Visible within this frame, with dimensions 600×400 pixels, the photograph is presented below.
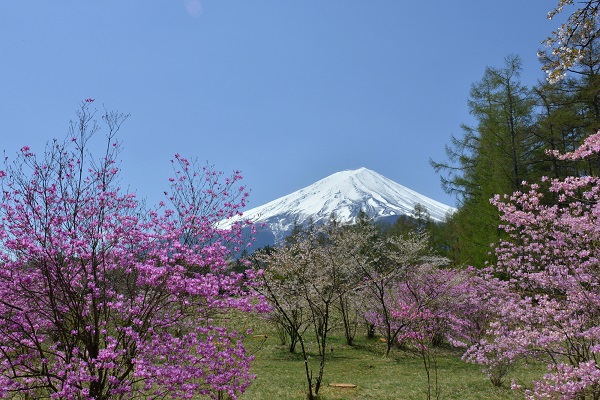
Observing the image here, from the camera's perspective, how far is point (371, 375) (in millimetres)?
12664

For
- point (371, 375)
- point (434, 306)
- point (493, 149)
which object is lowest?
point (371, 375)

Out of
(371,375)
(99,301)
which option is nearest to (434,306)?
(371,375)

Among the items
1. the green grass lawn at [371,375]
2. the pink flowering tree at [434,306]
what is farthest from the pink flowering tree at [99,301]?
the pink flowering tree at [434,306]

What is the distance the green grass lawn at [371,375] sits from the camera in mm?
9844

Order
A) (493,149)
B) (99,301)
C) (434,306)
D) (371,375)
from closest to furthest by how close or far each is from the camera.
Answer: (99,301) → (371,375) → (434,306) → (493,149)

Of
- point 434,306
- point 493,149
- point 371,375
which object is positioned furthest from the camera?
point 493,149

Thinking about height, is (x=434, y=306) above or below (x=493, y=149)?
below

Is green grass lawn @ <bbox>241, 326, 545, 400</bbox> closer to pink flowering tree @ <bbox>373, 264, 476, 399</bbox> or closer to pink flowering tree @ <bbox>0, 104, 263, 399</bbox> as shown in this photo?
pink flowering tree @ <bbox>373, 264, 476, 399</bbox>

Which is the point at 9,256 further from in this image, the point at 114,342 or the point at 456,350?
the point at 456,350

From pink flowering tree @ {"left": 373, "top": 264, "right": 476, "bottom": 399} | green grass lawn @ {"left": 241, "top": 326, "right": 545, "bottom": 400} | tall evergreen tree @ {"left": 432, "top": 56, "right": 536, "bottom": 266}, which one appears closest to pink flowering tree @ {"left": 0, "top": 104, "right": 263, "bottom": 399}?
green grass lawn @ {"left": 241, "top": 326, "right": 545, "bottom": 400}

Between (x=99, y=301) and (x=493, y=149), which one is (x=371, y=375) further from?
(x=493, y=149)

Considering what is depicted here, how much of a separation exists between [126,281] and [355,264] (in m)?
13.3

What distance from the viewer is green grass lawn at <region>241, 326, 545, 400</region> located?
9844mm

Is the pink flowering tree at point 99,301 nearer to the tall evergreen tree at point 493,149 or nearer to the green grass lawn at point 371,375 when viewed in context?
the green grass lawn at point 371,375
